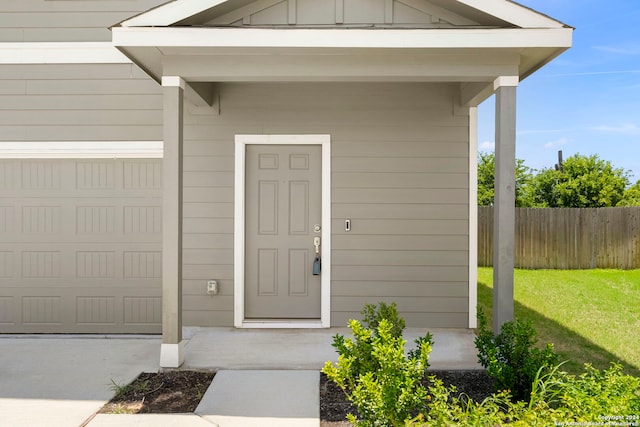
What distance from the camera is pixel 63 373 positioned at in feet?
12.9

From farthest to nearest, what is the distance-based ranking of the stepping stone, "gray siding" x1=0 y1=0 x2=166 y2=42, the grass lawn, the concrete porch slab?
"gray siding" x1=0 y1=0 x2=166 y2=42, the grass lawn, the concrete porch slab, the stepping stone

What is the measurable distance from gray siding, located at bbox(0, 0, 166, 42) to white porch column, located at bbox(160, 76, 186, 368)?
73.7 inches

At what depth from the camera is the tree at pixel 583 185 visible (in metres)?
16.1

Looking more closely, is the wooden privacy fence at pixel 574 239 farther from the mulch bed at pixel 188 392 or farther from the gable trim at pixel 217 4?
the gable trim at pixel 217 4

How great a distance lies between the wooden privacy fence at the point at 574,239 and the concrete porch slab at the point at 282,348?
6.29m

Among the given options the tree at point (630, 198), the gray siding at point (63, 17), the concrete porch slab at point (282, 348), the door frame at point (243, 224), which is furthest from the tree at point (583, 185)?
the gray siding at point (63, 17)

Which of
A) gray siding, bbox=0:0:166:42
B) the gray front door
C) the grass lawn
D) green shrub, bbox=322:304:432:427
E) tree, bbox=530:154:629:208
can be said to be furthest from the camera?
tree, bbox=530:154:629:208

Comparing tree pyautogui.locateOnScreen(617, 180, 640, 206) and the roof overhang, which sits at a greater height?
the roof overhang

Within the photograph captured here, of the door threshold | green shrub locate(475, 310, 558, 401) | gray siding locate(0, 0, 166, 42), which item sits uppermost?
gray siding locate(0, 0, 166, 42)

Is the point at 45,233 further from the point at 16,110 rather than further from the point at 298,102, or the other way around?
the point at 298,102

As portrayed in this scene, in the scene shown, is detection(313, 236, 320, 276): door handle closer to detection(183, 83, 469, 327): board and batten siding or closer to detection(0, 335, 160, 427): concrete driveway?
detection(183, 83, 469, 327): board and batten siding

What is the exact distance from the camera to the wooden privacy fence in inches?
404

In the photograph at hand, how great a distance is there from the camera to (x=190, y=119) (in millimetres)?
5266

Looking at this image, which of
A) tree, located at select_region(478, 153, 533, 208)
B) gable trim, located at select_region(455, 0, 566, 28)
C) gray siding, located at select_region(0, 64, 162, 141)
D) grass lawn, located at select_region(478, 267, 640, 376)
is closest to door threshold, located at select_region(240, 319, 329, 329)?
grass lawn, located at select_region(478, 267, 640, 376)
